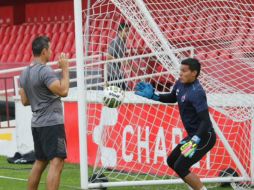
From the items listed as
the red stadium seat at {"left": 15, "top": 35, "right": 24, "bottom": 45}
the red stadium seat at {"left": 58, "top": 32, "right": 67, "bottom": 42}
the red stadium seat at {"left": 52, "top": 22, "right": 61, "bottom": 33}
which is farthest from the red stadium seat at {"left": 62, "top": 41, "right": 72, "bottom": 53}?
the red stadium seat at {"left": 15, "top": 35, "right": 24, "bottom": 45}

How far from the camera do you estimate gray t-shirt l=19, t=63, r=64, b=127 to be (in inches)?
315

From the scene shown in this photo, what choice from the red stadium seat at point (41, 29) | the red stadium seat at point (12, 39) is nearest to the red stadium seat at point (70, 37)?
the red stadium seat at point (41, 29)

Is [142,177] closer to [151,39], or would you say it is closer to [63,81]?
[151,39]

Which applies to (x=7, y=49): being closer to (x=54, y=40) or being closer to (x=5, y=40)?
(x=5, y=40)

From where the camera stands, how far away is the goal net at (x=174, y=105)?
913cm

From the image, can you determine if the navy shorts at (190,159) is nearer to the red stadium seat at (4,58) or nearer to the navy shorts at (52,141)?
the navy shorts at (52,141)

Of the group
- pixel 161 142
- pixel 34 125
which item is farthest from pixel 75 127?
pixel 34 125

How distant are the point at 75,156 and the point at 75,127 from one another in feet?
1.48

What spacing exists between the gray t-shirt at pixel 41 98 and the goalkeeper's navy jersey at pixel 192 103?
4.11 feet

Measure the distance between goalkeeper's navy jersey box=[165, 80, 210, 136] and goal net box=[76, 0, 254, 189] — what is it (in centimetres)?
57

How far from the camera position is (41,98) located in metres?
8.08

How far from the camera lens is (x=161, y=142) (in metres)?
10.3

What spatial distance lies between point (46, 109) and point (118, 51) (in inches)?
128

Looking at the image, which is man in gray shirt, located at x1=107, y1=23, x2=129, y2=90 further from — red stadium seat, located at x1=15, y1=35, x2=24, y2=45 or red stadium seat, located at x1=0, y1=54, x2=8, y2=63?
red stadium seat, located at x1=15, y1=35, x2=24, y2=45
